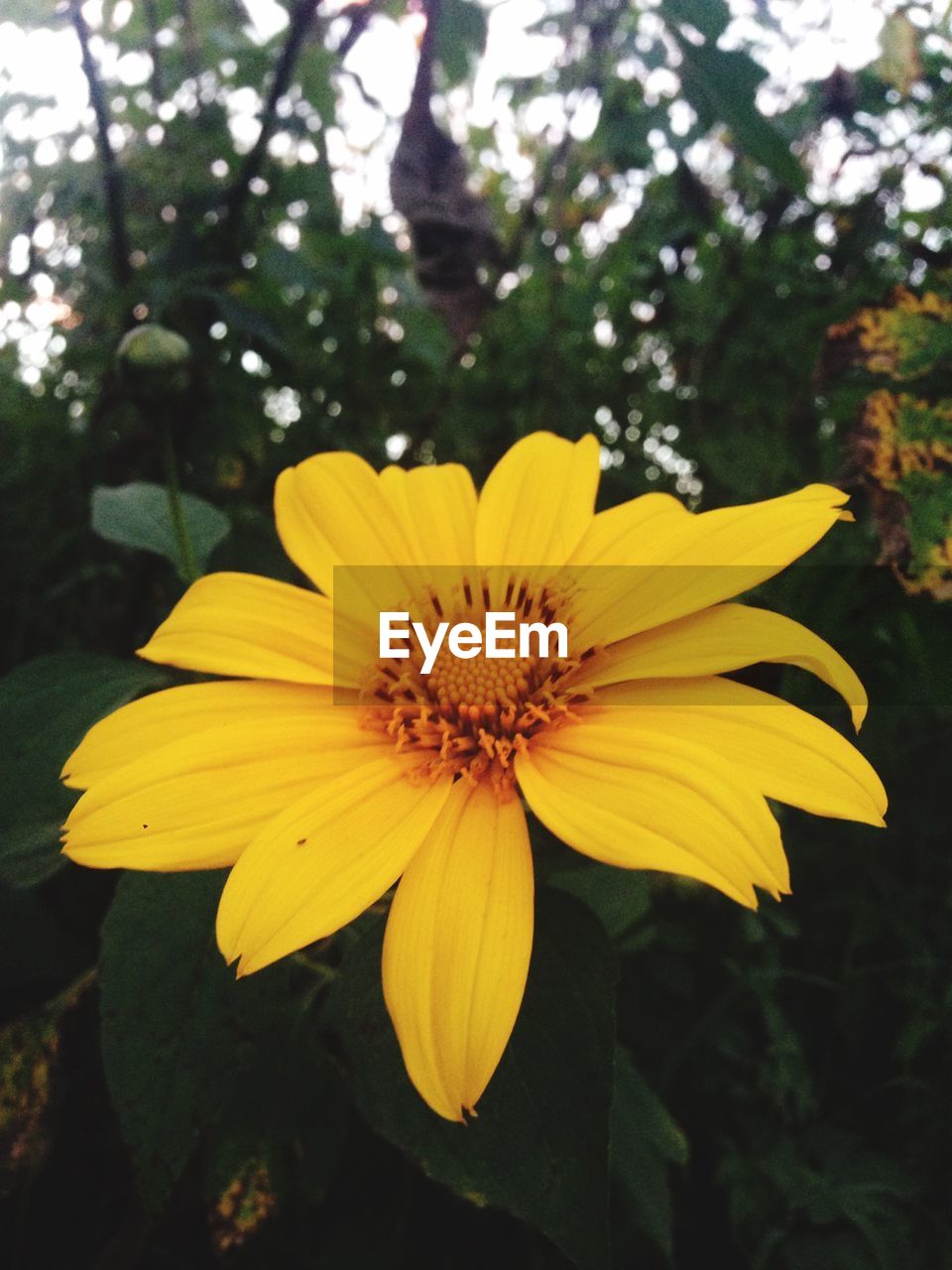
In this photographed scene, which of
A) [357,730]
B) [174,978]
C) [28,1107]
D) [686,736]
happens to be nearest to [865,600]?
[686,736]

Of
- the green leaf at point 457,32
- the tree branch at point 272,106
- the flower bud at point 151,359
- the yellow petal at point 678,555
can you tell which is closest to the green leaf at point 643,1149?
the yellow petal at point 678,555

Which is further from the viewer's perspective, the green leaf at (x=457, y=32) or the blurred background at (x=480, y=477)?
the green leaf at (x=457, y=32)

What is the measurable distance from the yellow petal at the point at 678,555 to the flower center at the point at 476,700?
0.03 metres

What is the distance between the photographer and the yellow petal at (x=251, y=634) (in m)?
0.46

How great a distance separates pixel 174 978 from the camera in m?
0.42

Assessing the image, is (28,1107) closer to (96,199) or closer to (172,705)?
(172,705)

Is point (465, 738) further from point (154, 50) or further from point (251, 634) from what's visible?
point (154, 50)

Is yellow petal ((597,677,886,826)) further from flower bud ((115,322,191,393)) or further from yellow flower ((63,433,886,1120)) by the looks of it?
flower bud ((115,322,191,393))

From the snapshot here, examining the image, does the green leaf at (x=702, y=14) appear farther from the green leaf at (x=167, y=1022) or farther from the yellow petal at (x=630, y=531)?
the green leaf at (x=167, y=1022)

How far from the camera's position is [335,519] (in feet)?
1.74

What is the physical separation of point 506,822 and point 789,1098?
1.52 feet

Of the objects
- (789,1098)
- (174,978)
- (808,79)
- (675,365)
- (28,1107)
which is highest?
(808,79)

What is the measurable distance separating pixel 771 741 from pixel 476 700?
166mm

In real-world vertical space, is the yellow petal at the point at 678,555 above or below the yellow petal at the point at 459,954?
above
